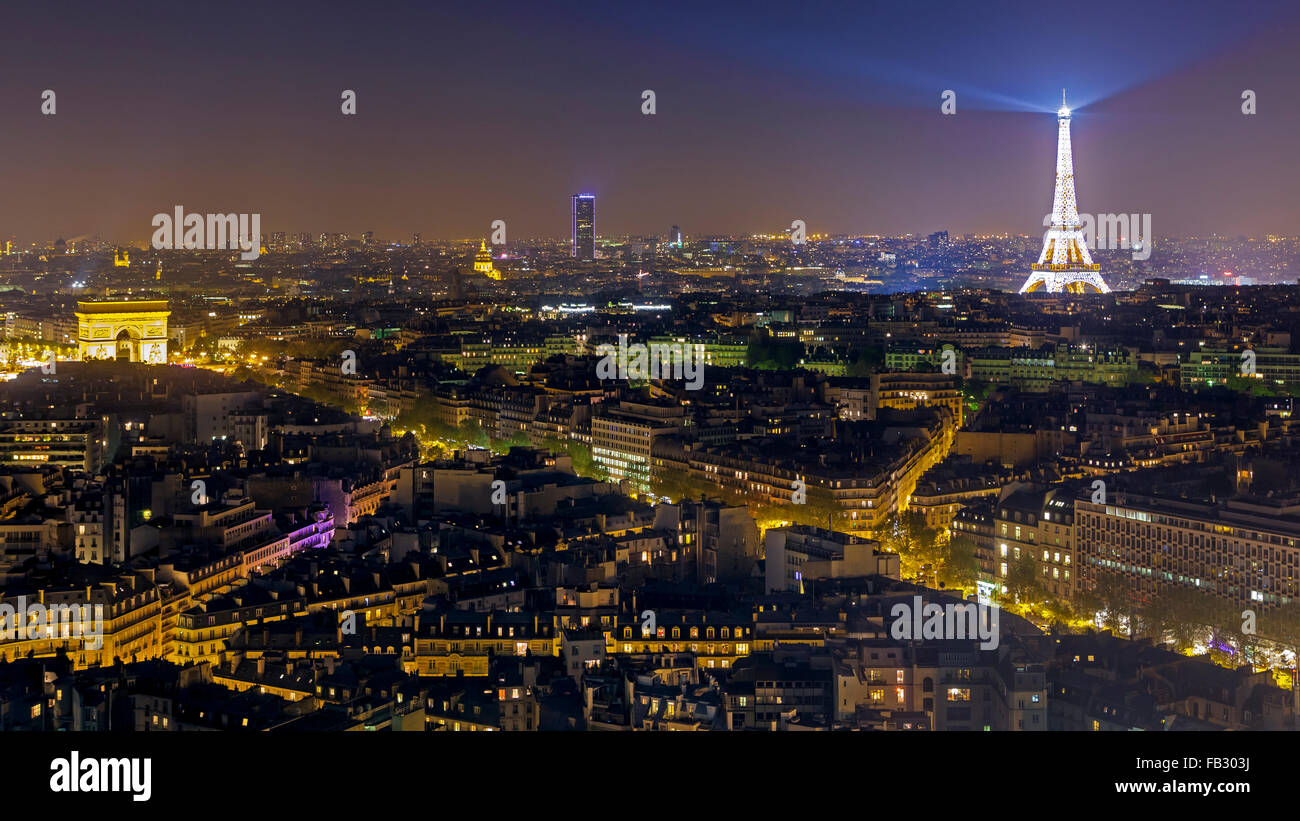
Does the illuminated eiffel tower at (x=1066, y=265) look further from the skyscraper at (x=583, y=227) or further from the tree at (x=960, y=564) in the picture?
the tree at (x=960, y=564)

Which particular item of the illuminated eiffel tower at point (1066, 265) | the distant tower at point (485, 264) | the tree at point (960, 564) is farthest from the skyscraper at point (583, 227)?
the tree at point (960, 564)

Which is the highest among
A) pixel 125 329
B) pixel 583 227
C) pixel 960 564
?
pixel 583 227

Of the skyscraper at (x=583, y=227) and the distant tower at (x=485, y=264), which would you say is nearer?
the skyscraper at (x=583, y=227)

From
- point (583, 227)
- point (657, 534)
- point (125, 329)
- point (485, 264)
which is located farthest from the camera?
point (485, 264)

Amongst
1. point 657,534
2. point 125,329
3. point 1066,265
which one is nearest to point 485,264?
point 1066,265

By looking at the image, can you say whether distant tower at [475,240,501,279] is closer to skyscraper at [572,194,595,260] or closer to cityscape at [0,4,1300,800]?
skyscraper at [572,194,595,260]

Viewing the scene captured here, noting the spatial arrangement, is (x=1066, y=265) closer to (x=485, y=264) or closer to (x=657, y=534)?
(x=485, y=264)
